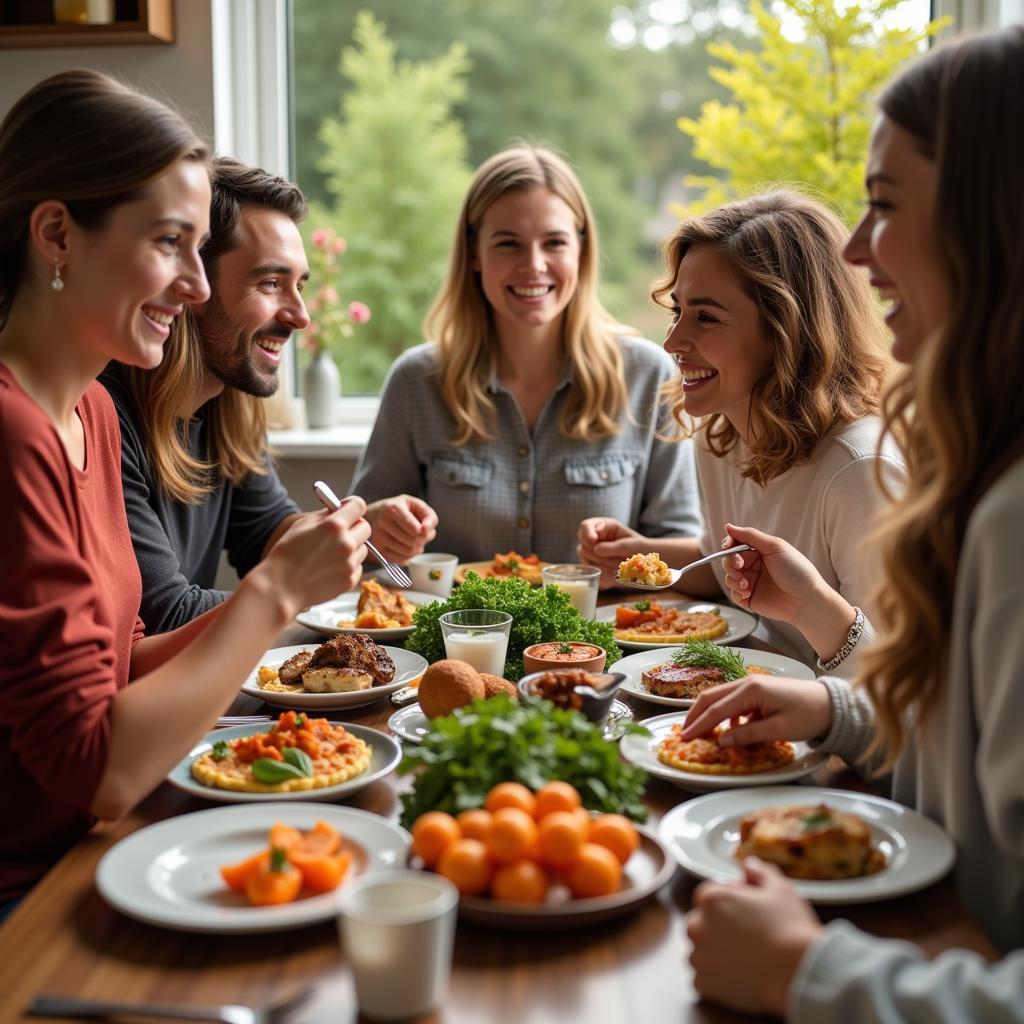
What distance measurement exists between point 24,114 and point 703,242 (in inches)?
58.0

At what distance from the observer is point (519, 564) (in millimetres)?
2820

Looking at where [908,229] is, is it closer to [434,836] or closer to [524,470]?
[434,836]

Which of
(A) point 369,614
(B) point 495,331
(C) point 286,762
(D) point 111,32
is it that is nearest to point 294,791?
(C) point 286,762

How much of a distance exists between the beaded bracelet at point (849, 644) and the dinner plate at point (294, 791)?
85cm

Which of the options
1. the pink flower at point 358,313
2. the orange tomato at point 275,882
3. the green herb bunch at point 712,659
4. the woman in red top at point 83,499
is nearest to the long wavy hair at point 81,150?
the woman in red top at point 83,499

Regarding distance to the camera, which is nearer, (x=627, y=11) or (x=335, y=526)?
(x=335, y=526)

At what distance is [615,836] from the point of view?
1219 millimetres

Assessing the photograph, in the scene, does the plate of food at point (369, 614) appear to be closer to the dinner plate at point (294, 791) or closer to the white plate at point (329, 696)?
the white plate at point (329, 696)

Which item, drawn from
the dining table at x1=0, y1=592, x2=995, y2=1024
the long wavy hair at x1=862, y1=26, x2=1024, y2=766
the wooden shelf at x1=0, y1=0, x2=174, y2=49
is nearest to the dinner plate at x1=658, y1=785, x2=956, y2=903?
the dining table at x1=0, y1=592, x2=995, y2=1024

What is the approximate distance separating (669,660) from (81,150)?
1.32 m

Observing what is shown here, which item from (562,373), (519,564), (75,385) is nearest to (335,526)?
(75,385)

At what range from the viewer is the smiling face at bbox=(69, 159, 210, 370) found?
164 cm

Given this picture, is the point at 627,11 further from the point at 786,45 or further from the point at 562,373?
the point at 562,373

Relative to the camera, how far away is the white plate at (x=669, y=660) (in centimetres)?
206
